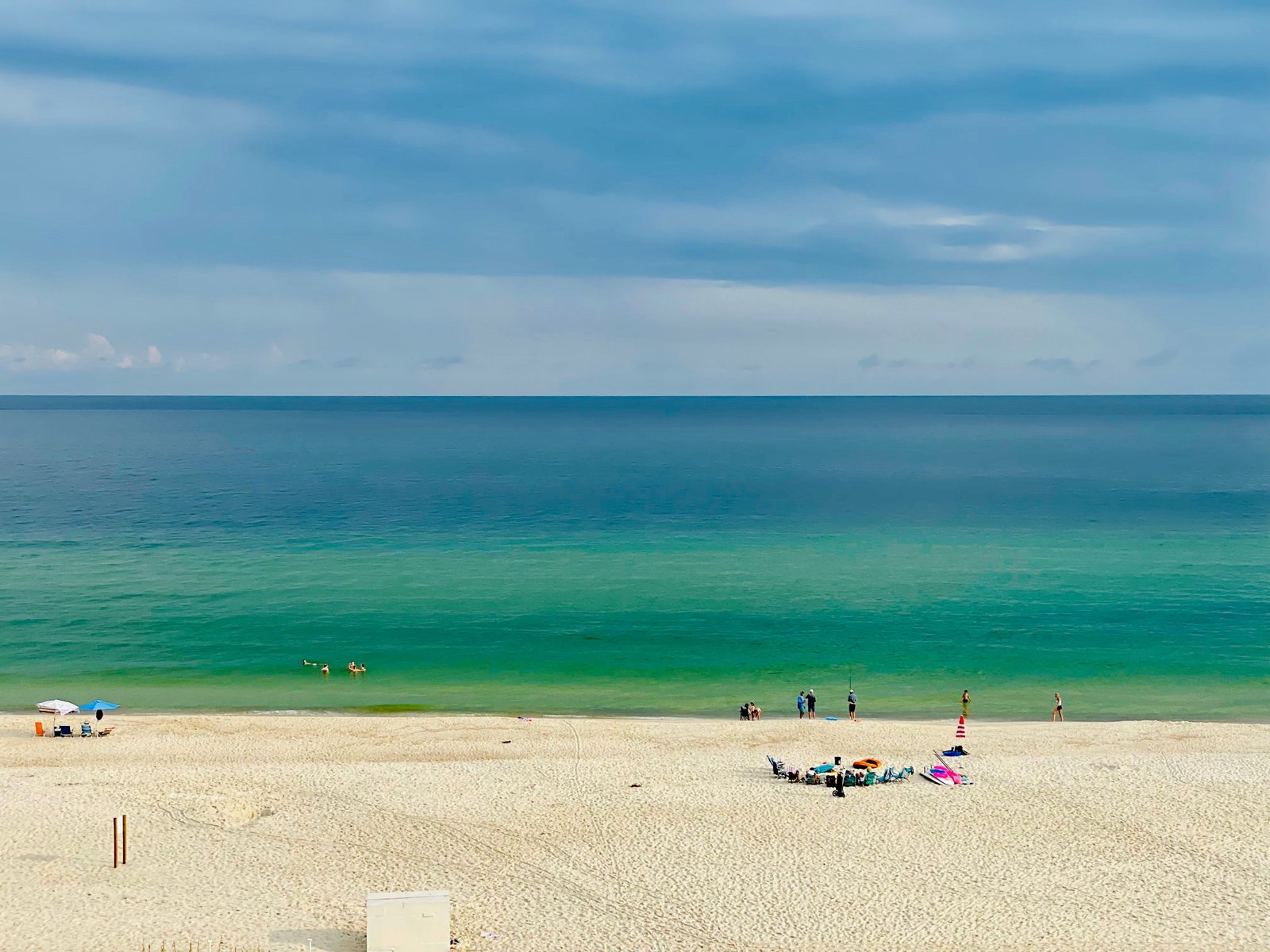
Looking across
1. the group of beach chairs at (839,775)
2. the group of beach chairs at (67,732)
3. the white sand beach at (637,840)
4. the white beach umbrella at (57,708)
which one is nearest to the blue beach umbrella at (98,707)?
the white beach umbrella at (57,708)

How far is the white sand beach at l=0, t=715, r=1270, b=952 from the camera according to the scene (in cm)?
2359

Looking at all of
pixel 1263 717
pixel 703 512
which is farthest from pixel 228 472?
pixel 1263 717

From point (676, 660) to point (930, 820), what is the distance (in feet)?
71.9

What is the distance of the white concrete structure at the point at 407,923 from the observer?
21.3 meters

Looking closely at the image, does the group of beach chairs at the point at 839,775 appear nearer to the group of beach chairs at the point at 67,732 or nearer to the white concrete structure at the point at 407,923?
the white concrete structure at the point at 407,923

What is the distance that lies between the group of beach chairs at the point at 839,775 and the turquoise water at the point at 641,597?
404 inches

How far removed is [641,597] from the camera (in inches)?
2493

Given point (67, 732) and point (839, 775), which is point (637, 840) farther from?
point (67, 732)

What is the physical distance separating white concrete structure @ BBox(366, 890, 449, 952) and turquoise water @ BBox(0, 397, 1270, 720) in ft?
73.8

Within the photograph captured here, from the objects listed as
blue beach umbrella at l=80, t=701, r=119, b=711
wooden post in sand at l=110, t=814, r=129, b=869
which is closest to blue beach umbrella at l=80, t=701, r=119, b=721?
blue beach umbrella at l=80, t=701, r=119, b=711

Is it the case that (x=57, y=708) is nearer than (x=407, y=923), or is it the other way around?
(x=407, y=923)

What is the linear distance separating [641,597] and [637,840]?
34979mm

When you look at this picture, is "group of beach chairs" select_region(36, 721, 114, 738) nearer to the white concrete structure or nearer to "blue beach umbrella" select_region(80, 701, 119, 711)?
"blue beach umbrella" select_region(80, 701, 119, 711)

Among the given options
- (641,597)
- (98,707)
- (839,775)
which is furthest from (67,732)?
(641,597)
